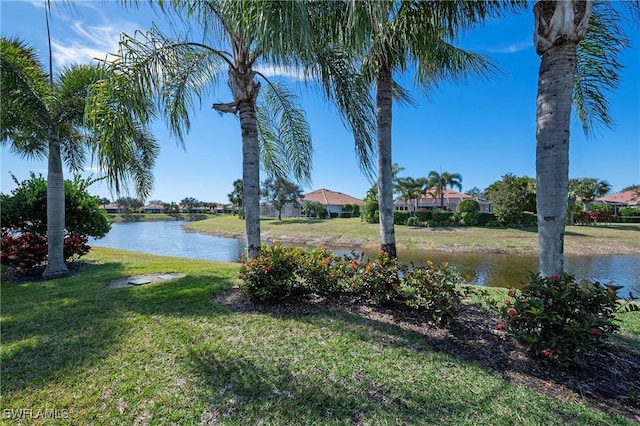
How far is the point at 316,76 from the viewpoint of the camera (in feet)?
13.9

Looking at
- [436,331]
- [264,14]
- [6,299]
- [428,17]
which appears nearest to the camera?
[264,14]

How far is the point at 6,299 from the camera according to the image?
18.3 ft

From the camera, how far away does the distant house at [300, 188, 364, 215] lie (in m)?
49.3

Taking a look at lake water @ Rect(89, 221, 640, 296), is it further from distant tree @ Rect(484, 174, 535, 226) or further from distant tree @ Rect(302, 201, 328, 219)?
distant tree @ Rect(302, 201, 328, 219)

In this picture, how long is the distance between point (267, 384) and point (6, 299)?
6.17 meters

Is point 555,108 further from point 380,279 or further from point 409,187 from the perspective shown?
point 409,187

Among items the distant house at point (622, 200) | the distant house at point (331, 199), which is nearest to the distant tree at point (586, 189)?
the distant house at point (622, 200)

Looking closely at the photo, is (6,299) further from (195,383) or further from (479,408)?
(479,408)

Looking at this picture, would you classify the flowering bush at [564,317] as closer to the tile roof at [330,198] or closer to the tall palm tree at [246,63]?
the tall palm tree at [246,63]

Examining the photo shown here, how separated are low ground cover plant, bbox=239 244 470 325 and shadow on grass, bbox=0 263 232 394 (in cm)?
88

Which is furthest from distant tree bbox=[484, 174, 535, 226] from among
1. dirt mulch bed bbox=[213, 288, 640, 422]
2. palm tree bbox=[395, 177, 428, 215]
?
dirt mulch bed bbox=[213, 288, 640, 422]

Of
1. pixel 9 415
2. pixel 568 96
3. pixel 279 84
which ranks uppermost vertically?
pixel 279 84

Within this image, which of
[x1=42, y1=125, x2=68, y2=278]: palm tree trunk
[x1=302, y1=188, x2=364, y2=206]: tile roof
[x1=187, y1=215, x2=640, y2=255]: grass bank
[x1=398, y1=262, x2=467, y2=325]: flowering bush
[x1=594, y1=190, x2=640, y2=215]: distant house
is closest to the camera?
[x1=398, y1=262, x2=467, y2=325]: flowering bush

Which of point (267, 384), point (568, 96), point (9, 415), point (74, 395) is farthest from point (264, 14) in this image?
point (9, 415)
